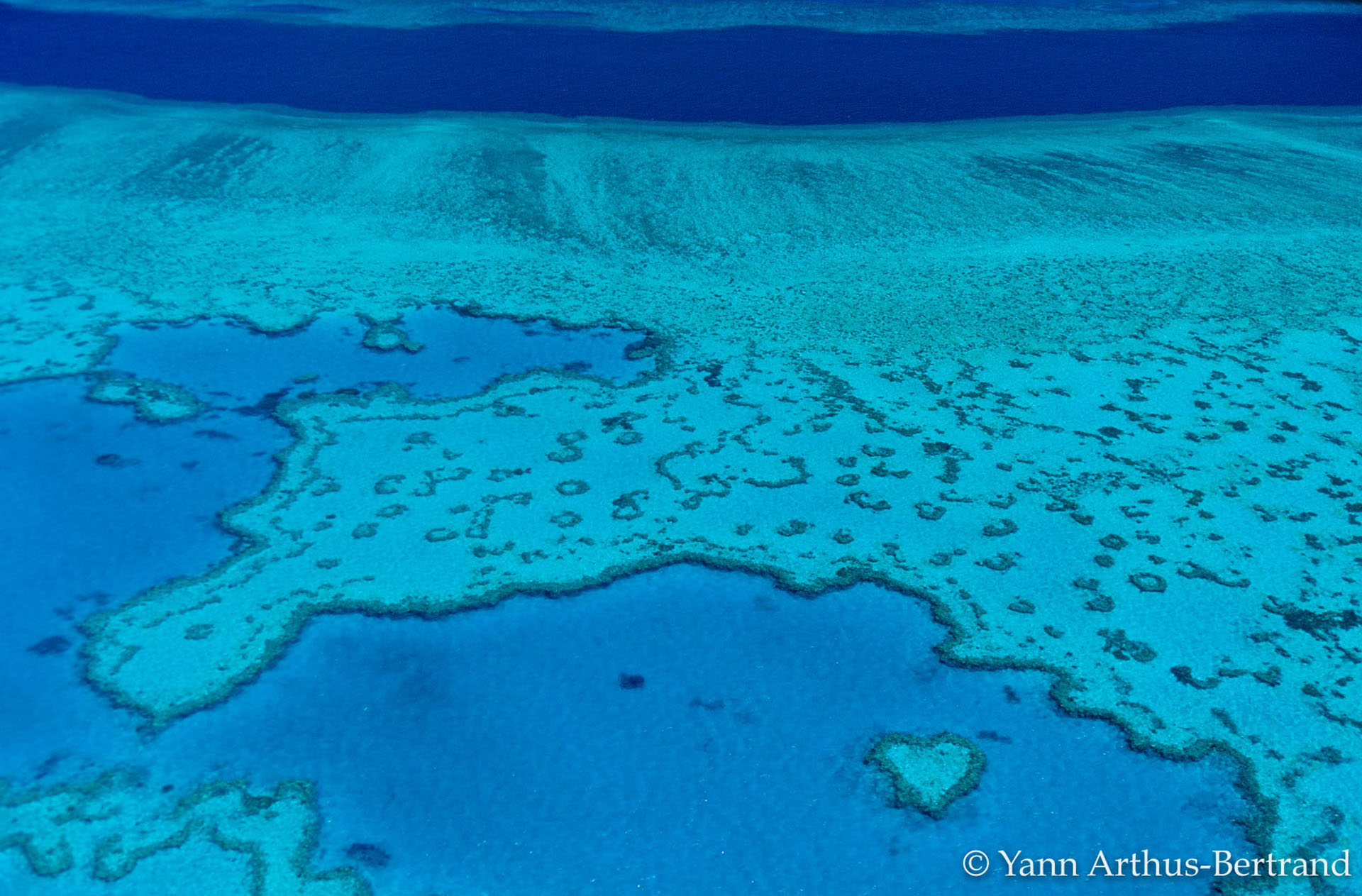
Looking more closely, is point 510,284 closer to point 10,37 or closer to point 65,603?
point 65,603

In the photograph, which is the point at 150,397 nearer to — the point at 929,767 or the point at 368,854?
the point at 368,854

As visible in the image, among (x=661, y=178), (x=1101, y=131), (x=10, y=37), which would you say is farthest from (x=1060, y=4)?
(x=10, y=37)

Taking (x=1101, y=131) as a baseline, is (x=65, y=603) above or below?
below

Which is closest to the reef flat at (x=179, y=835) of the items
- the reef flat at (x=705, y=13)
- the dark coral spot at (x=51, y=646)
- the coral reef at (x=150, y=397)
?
the dark coral spot at (x=51, y=646)

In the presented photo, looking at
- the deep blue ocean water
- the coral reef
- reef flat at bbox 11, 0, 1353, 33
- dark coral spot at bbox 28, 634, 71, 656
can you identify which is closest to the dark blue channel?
reef flat at bbox 11, 0, 1353, 33

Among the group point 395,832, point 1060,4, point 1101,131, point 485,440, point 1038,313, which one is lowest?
point 395,832

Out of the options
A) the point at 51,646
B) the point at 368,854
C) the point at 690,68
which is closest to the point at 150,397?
the point at 51,646
